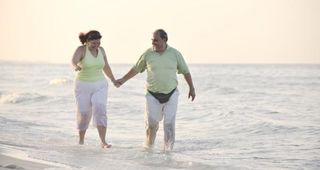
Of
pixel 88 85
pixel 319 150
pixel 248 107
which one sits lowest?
pixel 248 107

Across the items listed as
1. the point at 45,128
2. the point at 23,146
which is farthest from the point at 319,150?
the point at 45,128

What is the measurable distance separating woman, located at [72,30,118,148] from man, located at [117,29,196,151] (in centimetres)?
52

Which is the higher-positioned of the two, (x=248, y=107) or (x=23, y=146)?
(x=23, y=146)

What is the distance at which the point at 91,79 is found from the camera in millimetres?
8570

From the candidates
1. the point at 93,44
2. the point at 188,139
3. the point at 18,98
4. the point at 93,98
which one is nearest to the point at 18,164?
the point at 93,98

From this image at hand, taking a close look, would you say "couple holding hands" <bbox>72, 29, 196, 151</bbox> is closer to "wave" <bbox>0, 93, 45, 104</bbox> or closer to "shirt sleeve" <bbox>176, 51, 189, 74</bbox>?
"shirt sleeve" <bbox>176, 51, 189, 74</bbox>

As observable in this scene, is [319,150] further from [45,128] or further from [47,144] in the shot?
[45,128]

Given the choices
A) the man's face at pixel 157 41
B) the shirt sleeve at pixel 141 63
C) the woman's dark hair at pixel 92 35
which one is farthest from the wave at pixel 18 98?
the man's face at pixel 157 41

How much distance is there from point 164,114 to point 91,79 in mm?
1107

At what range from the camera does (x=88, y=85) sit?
8.56m

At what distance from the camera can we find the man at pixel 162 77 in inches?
326

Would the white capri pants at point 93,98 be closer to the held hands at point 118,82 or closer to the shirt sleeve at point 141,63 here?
the held hands at point 118,82

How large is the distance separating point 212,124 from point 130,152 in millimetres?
→ 4940

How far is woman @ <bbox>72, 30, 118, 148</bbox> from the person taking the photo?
27.7ft
